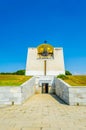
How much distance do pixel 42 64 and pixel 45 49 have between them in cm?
302

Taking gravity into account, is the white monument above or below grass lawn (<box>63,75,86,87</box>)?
above

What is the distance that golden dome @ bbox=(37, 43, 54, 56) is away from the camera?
34656 mm

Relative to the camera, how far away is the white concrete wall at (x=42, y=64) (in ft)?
110

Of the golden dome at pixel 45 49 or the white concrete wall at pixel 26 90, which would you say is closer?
the white concrete wall at pixel 26 90

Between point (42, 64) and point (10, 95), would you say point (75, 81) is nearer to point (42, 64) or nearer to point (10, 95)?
point (10, 95)

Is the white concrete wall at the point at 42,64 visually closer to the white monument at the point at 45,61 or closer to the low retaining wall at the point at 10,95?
the white monument at the point at 45,61

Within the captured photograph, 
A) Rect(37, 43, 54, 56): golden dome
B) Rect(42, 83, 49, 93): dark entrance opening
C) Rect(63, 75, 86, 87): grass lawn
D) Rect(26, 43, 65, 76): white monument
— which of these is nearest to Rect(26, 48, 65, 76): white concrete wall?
Rect(26, 43, 65, 76): white monument

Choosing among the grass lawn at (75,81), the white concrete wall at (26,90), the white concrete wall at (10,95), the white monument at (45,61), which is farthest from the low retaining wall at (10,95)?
the white monument at (45,61)

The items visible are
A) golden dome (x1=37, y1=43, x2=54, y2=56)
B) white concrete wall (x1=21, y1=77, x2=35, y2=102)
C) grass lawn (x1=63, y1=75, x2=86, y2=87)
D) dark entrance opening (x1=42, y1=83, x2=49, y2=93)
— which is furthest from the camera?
golden dome (x1=37, y1=43, x2=54, y2=56)

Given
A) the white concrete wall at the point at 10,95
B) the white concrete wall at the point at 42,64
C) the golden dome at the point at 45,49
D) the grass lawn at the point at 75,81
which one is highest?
the golden dome at the point at 45,49

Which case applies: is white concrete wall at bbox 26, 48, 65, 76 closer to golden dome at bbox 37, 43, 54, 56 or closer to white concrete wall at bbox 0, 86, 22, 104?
golden dome at bbox 37, 43, 54, 56

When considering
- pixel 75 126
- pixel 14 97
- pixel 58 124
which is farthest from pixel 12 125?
pixel 14 97

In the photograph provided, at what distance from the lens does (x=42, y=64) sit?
3403 cm

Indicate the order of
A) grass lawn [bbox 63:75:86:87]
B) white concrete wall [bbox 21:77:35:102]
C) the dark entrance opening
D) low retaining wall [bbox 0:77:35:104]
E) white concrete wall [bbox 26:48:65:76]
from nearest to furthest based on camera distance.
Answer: low retaining wall [bbox 0:77:35:104] → white concrete wall [bbox 21:77:35:102] → grass lawn [bbox 63:75:86:87] → the dark entrance opening → white concrete wall [bbox 26:48:65:76]
